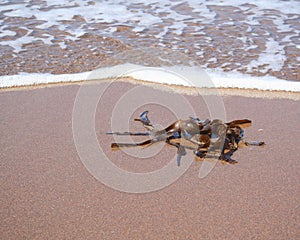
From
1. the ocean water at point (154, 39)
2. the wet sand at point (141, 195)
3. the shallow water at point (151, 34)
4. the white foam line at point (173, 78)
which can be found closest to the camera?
the wet sand at point (141, 195)

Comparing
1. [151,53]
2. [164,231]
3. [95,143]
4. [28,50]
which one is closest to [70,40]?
[28,50]

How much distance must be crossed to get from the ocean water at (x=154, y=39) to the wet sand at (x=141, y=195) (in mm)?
852

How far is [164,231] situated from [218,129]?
74 centimetres

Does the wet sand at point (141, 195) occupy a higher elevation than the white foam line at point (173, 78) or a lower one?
higher

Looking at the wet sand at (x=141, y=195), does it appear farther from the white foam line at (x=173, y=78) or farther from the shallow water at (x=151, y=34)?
the shallow water at (x=151, y=34)

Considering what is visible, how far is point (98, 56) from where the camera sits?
12.5ft

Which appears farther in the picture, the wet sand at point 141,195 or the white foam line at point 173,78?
the white foam line at point 173,78

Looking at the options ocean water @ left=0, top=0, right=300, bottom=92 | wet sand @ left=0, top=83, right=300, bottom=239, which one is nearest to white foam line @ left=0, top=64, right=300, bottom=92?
ocean water @ left=0, top=0, right=300, bottom=92

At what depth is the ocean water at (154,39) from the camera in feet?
11.2

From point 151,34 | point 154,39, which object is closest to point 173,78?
point 154,39

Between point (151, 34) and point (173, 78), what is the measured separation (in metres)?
1.38

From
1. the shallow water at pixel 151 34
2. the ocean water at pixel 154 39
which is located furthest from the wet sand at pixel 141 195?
the shallow water at pixel 151 34

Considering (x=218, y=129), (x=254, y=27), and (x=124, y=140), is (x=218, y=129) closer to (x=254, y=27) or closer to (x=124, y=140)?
Answer: (x=124, y=140)

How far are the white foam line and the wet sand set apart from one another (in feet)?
1.81
